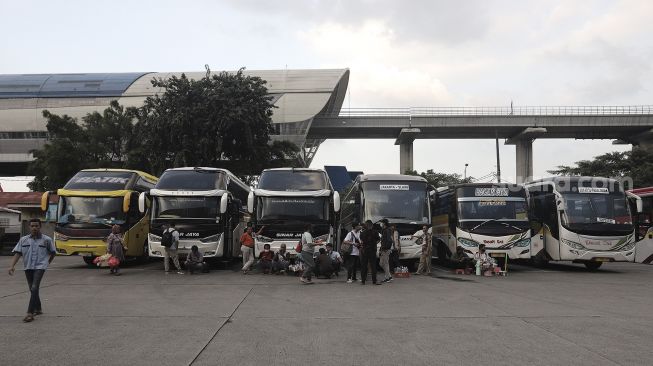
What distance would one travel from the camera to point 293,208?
18.8m

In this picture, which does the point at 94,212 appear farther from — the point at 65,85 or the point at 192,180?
the point at 65,85

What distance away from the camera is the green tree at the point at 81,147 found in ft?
125

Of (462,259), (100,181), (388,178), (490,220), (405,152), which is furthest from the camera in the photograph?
(405,152)

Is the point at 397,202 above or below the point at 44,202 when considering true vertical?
below

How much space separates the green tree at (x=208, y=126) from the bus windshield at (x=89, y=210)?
12.6 m

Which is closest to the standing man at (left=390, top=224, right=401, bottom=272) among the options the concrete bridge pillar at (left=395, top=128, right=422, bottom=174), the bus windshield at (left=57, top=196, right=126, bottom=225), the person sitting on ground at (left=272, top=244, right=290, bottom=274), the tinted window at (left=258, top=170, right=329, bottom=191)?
the person sitting on ground at (left=272, top=244, right=290, bottom=274)

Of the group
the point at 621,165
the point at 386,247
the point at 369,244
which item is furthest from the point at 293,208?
the point at 621,165

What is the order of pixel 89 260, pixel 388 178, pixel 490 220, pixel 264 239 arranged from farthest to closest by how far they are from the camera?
pixel 89 260, pixel 388 178, pixel 490 220, pixel 264 239

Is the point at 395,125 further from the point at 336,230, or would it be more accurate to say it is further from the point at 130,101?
the point at 336,230

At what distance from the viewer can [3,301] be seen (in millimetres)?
11289

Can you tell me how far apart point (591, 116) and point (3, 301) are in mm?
64297

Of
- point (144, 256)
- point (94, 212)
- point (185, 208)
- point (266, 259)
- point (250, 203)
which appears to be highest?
point (250, 203)

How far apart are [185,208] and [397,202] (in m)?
7.07

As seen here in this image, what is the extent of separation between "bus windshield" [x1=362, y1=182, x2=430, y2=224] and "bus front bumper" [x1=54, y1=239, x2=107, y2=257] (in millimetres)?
9126
